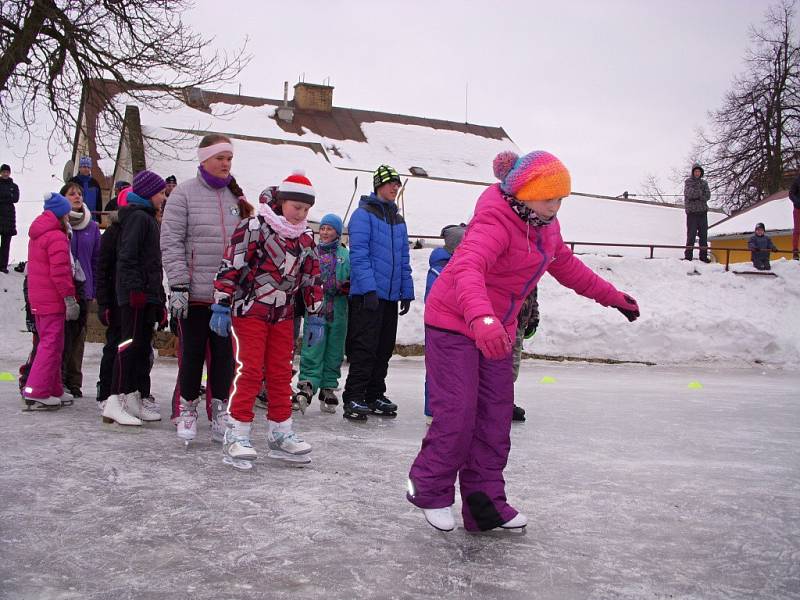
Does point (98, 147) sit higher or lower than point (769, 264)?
higher

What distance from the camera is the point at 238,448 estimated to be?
177 inches

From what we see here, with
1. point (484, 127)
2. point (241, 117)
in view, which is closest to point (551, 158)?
point (241, 117)

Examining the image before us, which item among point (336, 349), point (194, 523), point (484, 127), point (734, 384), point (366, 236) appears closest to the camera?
point (194, 523)

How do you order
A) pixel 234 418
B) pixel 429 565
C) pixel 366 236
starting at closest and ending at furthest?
pixel 429 565 < pixel 234 418 < pixel 366 236

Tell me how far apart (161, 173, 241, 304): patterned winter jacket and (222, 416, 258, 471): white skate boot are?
2.87 feet

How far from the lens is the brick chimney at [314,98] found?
36031 mm

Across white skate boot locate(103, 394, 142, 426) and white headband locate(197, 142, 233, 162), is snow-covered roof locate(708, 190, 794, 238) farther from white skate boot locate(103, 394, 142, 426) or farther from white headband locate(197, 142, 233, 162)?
white skate boot locate(103, 394, 142, 426)

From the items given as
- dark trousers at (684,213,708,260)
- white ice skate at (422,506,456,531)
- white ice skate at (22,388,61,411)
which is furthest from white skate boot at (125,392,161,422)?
dark trousers at (684,213,708,260)

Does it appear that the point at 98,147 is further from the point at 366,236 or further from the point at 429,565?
the point at 429,565

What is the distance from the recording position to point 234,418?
460 centimetres

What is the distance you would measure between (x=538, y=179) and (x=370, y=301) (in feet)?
9.59

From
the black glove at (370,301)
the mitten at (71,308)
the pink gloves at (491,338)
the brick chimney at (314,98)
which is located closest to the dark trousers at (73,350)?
the mitten at (71,308)

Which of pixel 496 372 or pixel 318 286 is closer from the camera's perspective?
pixel 496 372

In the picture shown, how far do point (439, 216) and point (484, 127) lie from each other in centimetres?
1930
